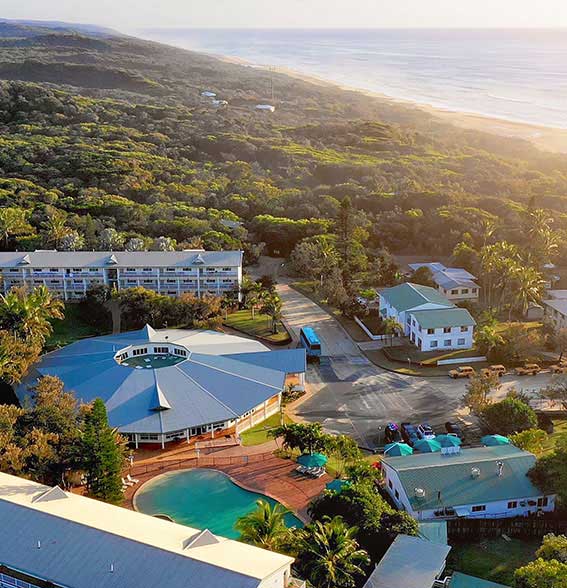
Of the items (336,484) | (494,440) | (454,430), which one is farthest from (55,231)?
(494,440)

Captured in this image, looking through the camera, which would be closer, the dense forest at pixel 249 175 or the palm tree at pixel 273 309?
the palm tree at pixel 273 309

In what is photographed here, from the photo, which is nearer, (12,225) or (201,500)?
(201,500)

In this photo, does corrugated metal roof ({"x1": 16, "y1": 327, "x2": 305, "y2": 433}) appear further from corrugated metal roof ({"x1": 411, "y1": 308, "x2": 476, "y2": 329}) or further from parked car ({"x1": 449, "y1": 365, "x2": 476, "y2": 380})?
corrugated metal roof ({"x1": 411, "y1": 308, "x2": 476, "y2": 329})

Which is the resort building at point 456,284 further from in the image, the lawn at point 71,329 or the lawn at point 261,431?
the lawn at point 71,329

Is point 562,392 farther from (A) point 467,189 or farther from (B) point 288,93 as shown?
(B) point 288,93

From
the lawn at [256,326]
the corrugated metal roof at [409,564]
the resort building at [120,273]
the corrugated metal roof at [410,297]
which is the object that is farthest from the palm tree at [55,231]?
the corrugated metal roof at [409,564]

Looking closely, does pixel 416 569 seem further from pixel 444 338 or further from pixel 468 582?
pixel 444 338
